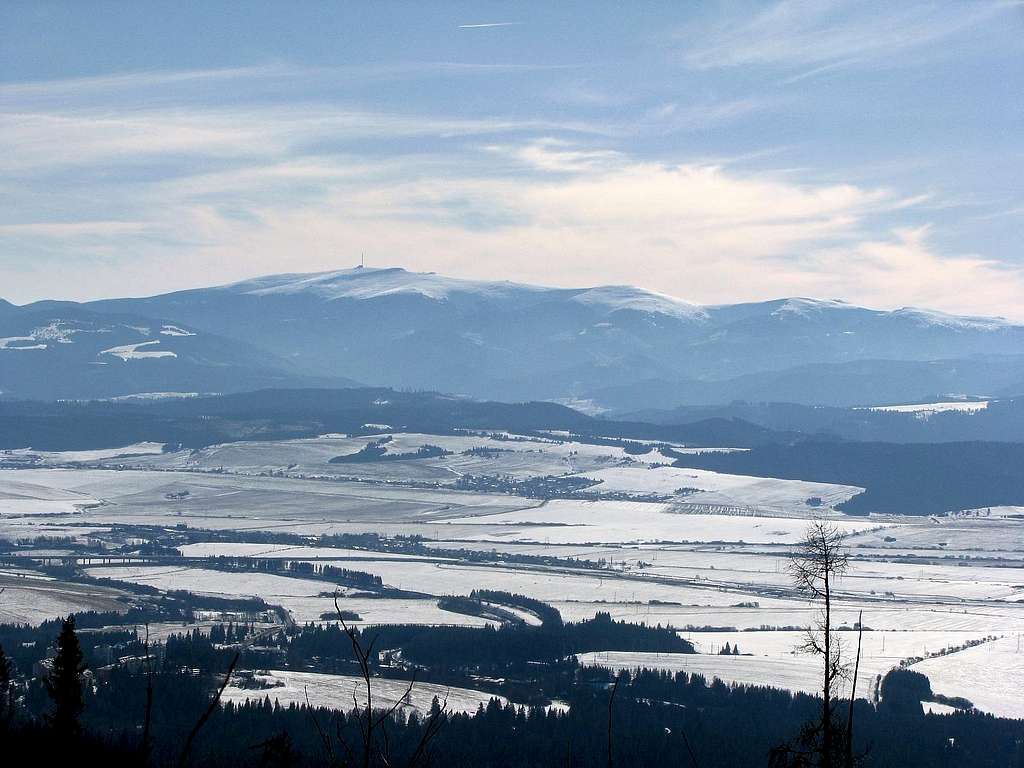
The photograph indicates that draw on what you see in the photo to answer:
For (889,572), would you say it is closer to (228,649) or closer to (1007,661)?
(1007,661)

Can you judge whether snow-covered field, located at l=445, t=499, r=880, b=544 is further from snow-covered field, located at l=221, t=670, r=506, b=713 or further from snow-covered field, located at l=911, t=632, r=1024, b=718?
snow-covered field, located at l=221, t=670, r=506, b=713

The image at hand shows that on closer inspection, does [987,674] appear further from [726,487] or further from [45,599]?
[726,487]

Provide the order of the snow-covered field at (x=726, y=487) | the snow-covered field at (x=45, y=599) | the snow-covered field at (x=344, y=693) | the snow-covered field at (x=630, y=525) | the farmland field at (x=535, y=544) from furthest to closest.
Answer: the snow-covered field at (x=726, y=487) → the snow-covered field at (x=630, y=525) → the farmland field at (x=535, y=544) → the snow-covered field at (x=45, y=599) → the snow-covered field at (x=344, y=693)

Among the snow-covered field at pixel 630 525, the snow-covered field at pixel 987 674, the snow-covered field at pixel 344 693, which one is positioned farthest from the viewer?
the snow-covered field at pixel 630 525

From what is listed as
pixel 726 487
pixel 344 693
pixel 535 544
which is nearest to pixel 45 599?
pixel 344 693

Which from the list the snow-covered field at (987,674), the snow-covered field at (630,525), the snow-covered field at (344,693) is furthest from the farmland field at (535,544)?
the snow-covered field at (344,693)

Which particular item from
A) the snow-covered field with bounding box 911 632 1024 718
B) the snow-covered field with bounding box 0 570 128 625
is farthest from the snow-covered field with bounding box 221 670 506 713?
the snow-covered field with bounding box 0 570 128 625

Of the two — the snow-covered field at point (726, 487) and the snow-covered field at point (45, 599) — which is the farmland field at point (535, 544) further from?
the snow-covered field at point (726, 487)

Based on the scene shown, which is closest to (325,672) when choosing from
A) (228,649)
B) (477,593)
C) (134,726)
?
(228,649)

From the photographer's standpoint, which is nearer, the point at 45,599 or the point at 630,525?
the point at 45,599
